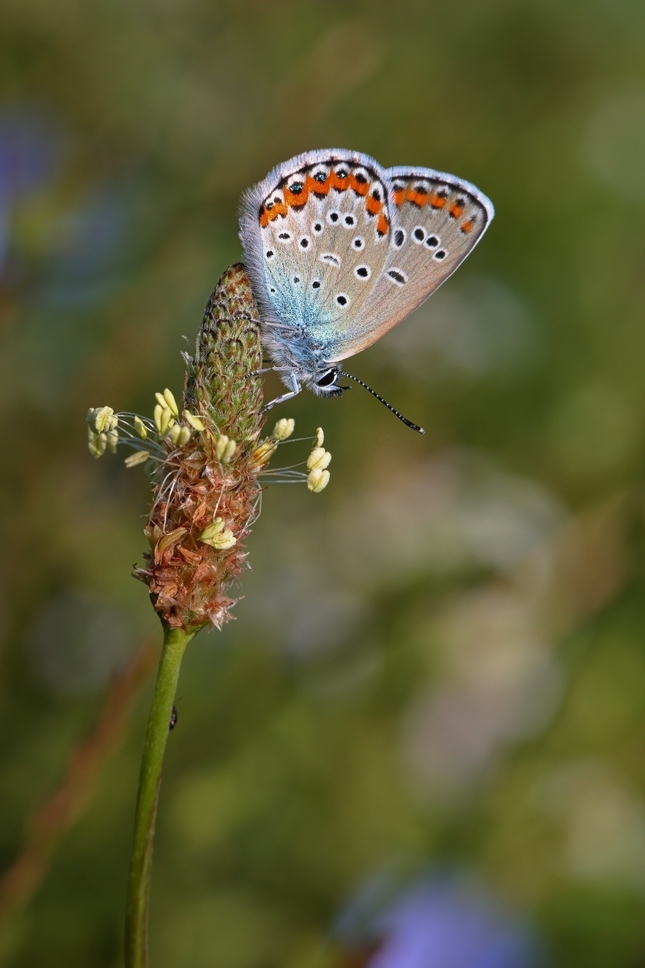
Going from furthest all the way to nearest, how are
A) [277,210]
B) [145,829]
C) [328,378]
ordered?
[328,378]
[277,210]
[145,829]

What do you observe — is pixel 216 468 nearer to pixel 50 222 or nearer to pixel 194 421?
pixel 194 421

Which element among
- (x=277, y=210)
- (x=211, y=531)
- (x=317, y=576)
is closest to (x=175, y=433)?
(x=211, y=531)

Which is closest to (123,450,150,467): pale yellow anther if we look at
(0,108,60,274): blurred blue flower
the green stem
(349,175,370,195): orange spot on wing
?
the green stem

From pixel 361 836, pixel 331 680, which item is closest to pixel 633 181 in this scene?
pixel 331 680

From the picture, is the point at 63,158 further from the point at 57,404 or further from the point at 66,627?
the point at 66,627

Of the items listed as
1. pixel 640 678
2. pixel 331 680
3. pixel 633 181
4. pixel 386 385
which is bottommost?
pixel 331 680

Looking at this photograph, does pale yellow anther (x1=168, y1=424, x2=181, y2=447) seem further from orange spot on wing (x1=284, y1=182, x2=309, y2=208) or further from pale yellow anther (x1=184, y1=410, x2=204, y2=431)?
orange spot on wing (x1=284, y1=182, x2=309, y2=208)

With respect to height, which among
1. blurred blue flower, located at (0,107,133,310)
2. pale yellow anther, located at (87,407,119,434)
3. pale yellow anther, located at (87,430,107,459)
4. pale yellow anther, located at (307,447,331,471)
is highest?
blurred blue flower, located at (0,107,133,310)

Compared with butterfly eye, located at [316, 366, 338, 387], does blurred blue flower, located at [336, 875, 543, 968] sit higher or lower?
lower
